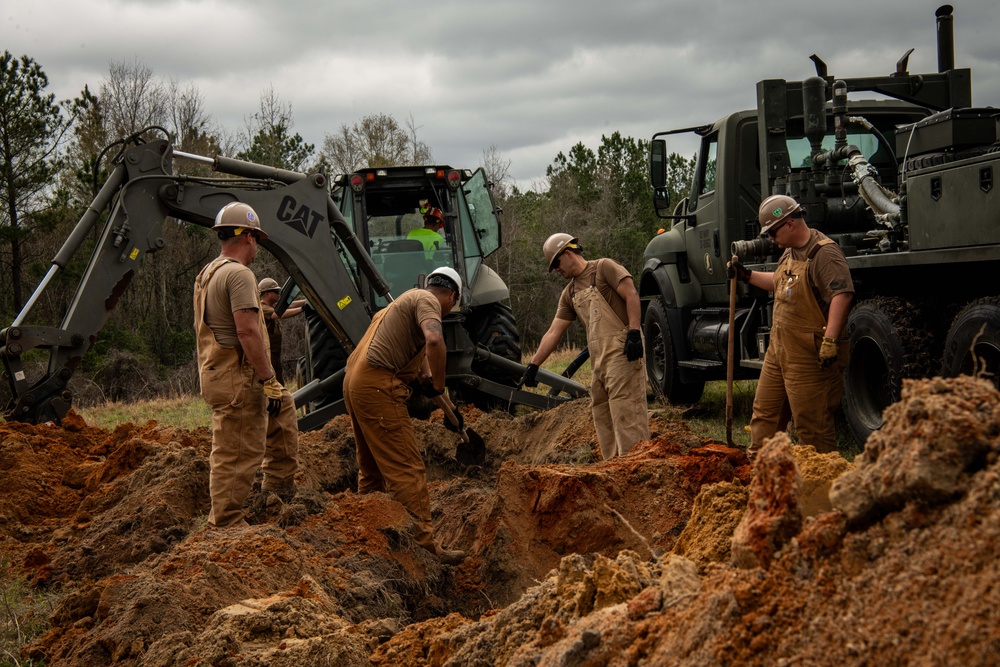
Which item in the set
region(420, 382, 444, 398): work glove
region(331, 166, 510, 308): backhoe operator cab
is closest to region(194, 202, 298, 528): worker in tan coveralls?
region(420, 382, 444, 398): work glove

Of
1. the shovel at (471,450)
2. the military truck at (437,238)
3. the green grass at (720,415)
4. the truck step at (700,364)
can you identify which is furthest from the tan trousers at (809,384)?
the military truck at (437,238)

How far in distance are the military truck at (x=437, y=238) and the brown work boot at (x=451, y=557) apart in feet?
14.3

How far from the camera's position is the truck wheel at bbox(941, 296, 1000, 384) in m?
5.58

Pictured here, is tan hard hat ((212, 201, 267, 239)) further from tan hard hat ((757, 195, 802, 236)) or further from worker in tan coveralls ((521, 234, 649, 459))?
tan hard hat ((757, 195, 802, 236))

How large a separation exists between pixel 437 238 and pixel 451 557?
5.62 metres

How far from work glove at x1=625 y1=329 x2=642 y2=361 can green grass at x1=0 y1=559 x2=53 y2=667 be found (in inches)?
152

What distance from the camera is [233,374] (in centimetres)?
571

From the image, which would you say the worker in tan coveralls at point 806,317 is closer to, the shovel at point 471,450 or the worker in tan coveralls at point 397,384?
the worker in tan coveralls at point 397,384

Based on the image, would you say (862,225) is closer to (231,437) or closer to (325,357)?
(325,357)

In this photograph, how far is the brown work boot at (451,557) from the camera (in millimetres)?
5723

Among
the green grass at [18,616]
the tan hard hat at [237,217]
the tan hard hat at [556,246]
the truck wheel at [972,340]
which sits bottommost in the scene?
the green grass at [18,616]

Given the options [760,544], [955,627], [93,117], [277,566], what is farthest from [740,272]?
[93,117]

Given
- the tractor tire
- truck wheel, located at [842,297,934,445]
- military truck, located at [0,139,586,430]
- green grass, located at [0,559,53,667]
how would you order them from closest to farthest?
green grass, located at [0,559,53,667], truck wheel, located at [842,297,934,445], military truck, located at [0,139,586,430], the tractor tire

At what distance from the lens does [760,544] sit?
259 centimetres
